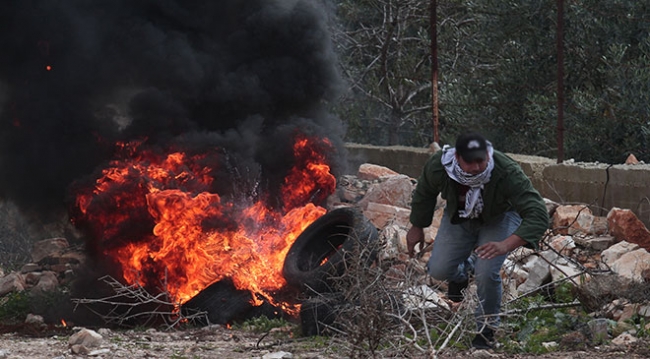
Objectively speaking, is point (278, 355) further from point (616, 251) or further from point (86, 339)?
point (616, 251)

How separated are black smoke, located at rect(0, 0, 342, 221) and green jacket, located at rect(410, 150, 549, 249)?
374 centimetres

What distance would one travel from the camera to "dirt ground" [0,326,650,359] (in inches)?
264

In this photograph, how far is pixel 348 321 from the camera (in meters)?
6.04

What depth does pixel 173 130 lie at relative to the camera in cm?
1067

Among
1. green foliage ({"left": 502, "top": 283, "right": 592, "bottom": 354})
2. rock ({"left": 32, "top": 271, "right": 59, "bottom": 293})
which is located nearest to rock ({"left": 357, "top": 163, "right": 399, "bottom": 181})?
rock ({"left": 32, "top": 271, "right": 59, "bottom": 293})

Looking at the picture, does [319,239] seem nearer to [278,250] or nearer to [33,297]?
[278,250]

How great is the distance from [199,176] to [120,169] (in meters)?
0.81

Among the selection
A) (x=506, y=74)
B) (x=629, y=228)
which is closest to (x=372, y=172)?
(x=506, y=74)

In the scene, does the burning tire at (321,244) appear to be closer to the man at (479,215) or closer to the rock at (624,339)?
the man at (479,215)

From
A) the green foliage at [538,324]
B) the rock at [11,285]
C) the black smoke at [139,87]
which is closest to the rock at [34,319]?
the rock at [11,285]

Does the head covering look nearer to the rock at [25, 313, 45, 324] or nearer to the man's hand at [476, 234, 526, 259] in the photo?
the man's hand at [476, 234, 526, 259]

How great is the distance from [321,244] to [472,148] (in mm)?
3410

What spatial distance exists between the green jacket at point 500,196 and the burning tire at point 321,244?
1.67 meters

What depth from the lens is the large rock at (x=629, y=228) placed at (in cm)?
947
